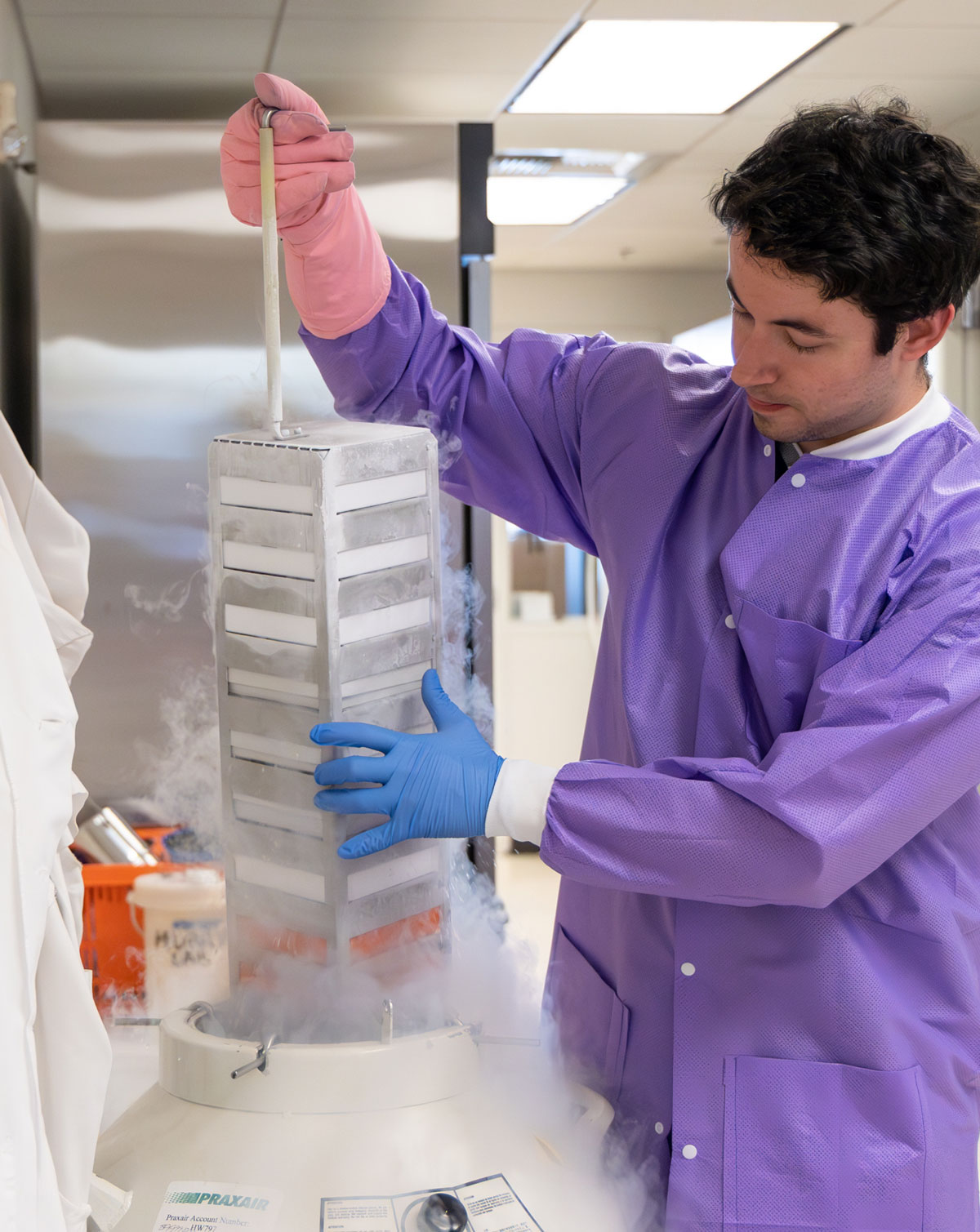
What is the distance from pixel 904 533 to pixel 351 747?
0.61 m

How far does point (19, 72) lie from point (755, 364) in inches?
65.9

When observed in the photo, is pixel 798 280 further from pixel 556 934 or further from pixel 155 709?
pixel 155 709

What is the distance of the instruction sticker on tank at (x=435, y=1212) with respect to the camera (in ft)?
3.22

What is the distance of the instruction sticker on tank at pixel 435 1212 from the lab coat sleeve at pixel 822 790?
304mm

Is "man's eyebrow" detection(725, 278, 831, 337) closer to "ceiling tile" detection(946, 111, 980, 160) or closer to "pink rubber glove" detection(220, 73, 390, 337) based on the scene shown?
"pink rubber glove" detection(220, 73, 390, 337)

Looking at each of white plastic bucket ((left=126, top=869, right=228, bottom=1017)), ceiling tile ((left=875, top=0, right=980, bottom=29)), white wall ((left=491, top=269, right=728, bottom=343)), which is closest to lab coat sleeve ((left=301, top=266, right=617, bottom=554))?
white plastic bucket ((left=126, top=869, right=228, bottom=1017))

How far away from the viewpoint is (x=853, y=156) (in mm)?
1184

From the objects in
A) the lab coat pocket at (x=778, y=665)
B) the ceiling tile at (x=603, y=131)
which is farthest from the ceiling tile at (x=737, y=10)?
the lab coat pocket at (x=778, y=665)

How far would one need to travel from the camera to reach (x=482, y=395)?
154cm

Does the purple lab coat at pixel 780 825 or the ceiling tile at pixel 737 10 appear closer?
the purple lab coat at pixel 780 825

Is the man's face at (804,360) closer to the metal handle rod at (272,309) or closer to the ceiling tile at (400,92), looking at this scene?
the metal handle rod at (272,309)

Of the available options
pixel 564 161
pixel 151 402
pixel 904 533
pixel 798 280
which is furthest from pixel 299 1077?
pixel 564 161

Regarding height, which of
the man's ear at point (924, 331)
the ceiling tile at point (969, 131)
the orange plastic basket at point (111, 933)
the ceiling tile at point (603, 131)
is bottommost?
the orange plastic basket at point (111, 933)

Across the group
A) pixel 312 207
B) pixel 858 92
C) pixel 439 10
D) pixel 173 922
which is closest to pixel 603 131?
pixel 858 92
